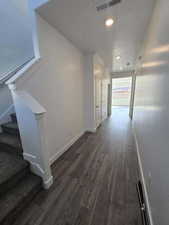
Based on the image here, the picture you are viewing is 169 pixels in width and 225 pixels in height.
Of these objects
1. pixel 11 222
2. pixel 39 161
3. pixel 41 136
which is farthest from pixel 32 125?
pixel 11 222

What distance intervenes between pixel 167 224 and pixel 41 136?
152 centimetres

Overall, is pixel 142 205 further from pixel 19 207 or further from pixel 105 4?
pixel 105 4

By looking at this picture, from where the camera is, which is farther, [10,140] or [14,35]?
[14,35]

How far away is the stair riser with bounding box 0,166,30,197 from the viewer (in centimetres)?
132

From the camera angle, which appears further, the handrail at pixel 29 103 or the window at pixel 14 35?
the window at pixel 14 35

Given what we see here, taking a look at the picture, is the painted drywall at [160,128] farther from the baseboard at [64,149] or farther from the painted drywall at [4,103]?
the painted drywall at [4,103]

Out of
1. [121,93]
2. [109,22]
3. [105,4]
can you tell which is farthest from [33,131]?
[121,93]

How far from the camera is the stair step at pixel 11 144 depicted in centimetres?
177

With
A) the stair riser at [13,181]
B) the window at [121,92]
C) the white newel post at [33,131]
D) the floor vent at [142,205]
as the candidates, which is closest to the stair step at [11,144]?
the white newel post at [33,131]

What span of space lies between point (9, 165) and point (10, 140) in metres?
0.52

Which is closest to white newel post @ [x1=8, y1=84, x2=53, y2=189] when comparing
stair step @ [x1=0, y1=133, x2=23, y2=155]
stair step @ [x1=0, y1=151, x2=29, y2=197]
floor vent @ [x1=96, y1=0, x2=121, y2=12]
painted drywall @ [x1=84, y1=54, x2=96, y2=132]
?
stair step @ [x1=0, y1=151, x2=29, y2=197]

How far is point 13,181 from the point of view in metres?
1.42

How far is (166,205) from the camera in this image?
30.1 inches

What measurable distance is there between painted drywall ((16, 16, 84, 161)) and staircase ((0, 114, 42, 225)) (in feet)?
1.85
